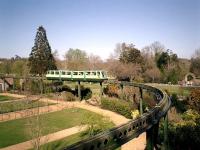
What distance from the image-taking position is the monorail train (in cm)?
3935

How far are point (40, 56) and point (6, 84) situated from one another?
9837mm

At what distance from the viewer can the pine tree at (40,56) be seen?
191 ft

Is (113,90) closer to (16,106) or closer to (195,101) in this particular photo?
(16,106)

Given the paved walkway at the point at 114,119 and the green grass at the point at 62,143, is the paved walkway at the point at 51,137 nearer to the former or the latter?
the paved walkway at the point at 114,119

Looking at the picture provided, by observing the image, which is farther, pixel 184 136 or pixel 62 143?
pixel 62 143

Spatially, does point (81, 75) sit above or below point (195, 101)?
above

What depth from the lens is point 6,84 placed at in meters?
58.0

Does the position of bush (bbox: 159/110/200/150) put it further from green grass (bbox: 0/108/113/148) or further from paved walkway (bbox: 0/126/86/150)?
paved walkway (bbox: 0/126/86/150)

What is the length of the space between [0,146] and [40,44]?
4114cm

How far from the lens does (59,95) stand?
4525 cm

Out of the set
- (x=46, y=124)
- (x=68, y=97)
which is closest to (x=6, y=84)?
(x=68, y=97)

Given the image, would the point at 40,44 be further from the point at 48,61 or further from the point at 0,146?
the point at 0,146

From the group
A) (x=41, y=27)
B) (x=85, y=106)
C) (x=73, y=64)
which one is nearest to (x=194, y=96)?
(x=85, y=106)

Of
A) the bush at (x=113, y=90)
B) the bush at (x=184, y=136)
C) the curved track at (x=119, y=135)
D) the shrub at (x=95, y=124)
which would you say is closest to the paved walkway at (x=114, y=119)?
the shrub at (x=95, y=124)
